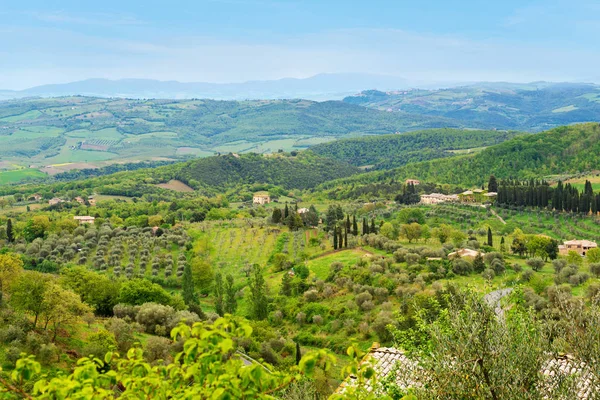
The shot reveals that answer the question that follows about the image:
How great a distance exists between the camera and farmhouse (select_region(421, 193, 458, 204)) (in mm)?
93069

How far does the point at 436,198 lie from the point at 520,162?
4718cm

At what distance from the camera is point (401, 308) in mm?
37281

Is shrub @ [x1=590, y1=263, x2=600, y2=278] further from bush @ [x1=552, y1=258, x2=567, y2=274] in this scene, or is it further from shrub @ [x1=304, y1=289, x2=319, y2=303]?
shrub @ [x1=304, y1=289, x2=319, y2=303]

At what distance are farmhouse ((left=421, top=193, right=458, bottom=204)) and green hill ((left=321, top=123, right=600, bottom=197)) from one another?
88.3 feet

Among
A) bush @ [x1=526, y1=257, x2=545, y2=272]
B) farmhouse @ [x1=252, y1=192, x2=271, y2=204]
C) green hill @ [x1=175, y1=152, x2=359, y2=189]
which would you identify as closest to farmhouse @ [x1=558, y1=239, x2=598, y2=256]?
bush @ [x1=526, y1=257, x2=545, y2=272]

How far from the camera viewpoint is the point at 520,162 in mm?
129500

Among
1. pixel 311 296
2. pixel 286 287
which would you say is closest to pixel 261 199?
pixel 286 287

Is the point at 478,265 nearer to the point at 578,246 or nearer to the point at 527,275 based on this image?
the point at 527,275

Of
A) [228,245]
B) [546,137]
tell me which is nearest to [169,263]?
[228,245]

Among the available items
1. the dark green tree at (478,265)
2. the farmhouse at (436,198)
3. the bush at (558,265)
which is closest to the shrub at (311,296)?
the dark green tree at (478,265)

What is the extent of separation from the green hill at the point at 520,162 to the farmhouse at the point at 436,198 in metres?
26.9

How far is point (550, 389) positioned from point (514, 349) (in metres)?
0.96

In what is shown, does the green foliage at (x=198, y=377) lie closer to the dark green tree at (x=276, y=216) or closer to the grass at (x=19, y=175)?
the dark green tree at (x=276, y=216)

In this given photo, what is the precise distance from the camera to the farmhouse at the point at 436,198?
3664 inches
